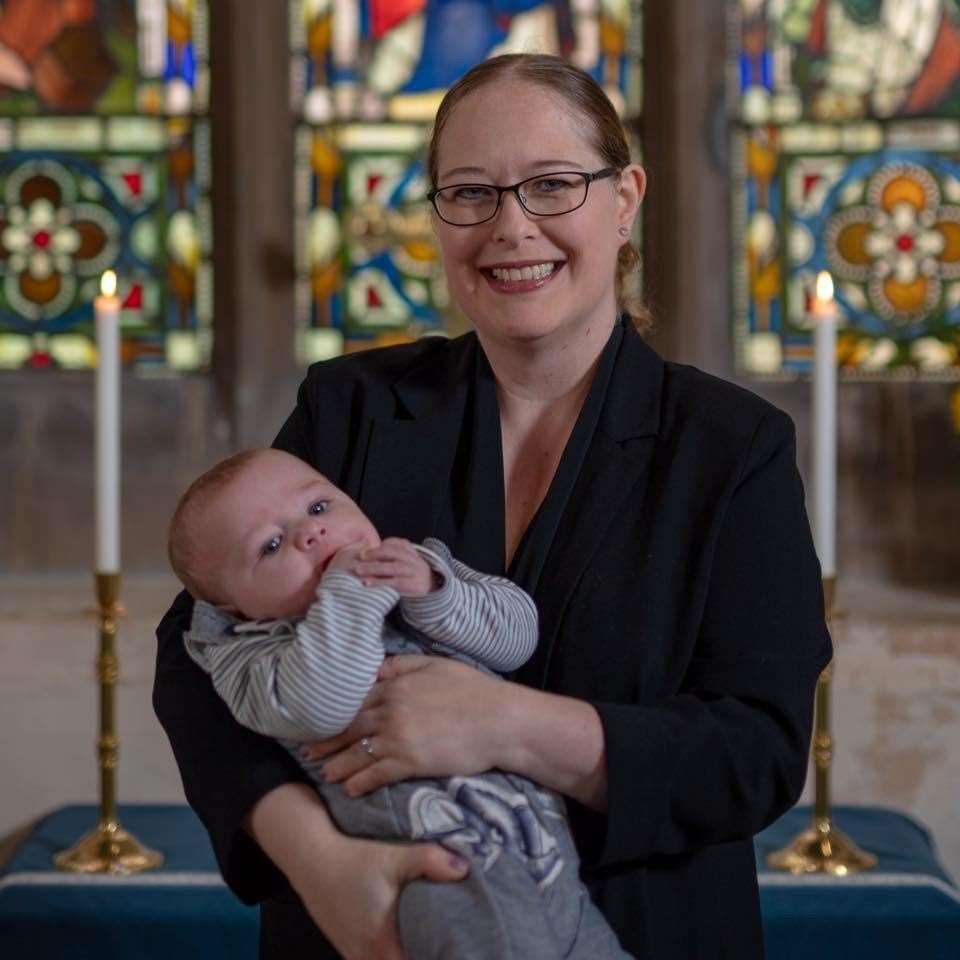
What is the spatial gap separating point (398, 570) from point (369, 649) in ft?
0.29

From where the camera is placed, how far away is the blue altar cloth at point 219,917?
2.68 m

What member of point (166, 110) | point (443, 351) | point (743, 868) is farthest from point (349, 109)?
point (743, 868)

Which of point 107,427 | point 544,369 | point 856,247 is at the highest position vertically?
point 856,247

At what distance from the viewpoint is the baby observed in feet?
5.13

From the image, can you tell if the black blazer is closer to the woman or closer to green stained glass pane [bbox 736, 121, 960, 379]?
the woman

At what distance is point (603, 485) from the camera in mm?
1858

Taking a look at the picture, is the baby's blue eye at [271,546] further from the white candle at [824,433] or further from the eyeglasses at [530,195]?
the white candle at [824,433]

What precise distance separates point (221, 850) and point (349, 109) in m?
3.45

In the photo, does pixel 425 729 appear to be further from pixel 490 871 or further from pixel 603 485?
pixel 603 485

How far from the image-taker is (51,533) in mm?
4719

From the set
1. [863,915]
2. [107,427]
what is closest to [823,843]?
[863,915]

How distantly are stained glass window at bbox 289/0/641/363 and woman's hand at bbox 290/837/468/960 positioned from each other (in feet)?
10.6

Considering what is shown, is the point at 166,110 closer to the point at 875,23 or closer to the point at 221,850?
the point at 875,23

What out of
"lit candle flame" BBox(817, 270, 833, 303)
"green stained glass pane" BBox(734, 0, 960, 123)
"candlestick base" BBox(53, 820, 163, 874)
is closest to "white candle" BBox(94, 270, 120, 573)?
"candlestick base" BBox(53, 820, 163, 874)
